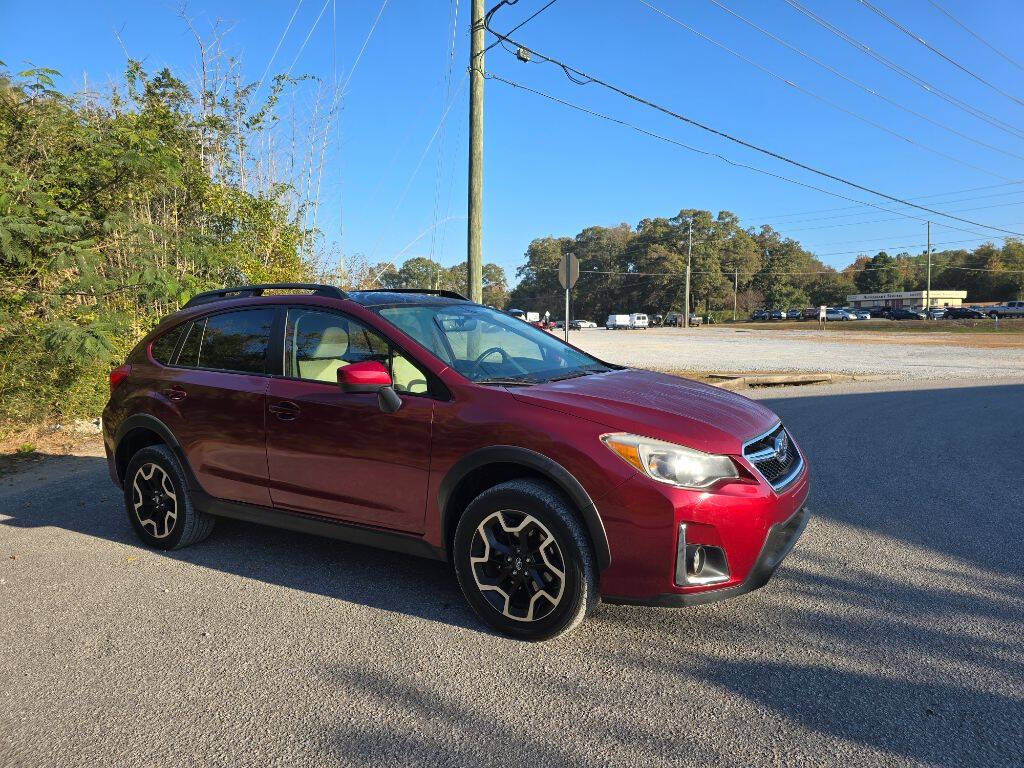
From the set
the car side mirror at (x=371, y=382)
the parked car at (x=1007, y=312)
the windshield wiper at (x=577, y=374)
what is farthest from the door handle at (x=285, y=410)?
the parked car at (x=1007, y=312)

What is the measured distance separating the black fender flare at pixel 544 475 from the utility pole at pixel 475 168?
8846 mm

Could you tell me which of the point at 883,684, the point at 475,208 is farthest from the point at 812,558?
the point at 475,208

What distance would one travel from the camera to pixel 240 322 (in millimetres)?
4516

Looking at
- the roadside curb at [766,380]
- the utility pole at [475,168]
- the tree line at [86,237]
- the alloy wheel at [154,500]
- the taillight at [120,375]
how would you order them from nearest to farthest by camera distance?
1. the alloy wheel at [154,500]
2. the taillight at [120,375]
3. the tree line at [86,237]
4. the utility pole at [475,168]
5. the roadside curb at [766,380]

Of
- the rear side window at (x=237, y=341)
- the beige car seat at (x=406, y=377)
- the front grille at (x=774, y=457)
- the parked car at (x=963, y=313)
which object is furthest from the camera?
the parked car at (x=963, y=313)

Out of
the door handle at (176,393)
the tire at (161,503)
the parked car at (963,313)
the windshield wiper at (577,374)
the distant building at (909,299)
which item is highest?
the distant building at (909,299)

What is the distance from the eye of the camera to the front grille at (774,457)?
10.8ft

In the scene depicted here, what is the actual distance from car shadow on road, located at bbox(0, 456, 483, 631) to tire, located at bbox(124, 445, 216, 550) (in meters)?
0.10

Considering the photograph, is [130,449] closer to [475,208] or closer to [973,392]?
[475,208]

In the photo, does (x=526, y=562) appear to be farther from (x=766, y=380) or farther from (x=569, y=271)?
(x=766, y=380)

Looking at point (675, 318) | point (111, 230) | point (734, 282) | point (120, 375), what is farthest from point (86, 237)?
point (734, 282)

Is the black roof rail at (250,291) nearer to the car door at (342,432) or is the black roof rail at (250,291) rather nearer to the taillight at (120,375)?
the car door at (342,432)

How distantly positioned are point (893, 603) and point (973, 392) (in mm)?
11966

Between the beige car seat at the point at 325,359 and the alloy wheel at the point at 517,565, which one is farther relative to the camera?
the beige car seat at the point at 325,359
